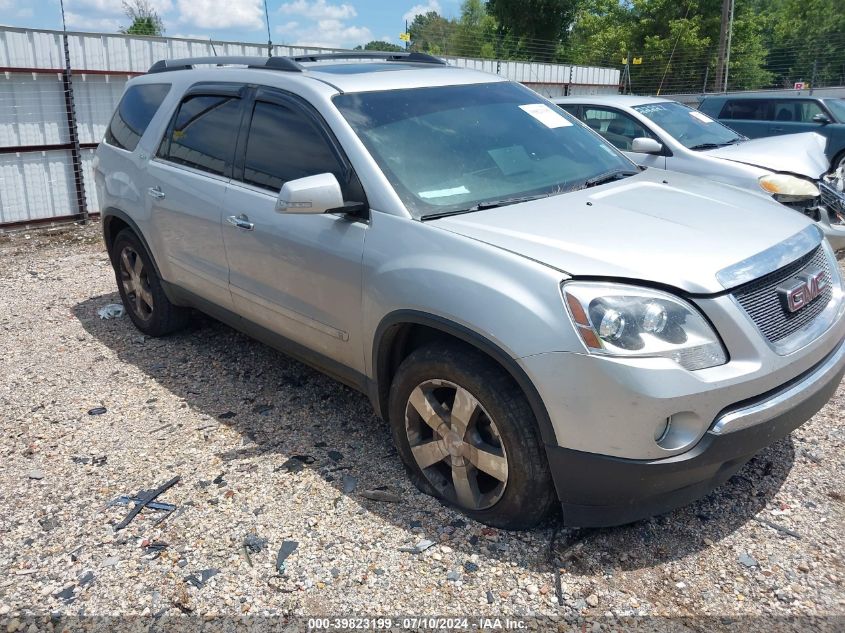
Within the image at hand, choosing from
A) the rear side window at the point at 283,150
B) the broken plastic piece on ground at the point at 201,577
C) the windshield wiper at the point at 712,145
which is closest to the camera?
the broken plastic piece on ground at the point at 201,577

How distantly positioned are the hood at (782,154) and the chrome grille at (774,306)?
4.47m

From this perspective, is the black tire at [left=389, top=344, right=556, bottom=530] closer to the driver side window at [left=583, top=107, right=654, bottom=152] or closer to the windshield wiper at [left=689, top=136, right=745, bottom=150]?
the driver side window at [left=583, top=107, right=654, bottom=152]

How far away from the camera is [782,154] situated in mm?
7086

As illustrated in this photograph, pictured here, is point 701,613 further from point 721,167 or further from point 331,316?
point 721,167

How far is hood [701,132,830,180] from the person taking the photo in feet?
22.4

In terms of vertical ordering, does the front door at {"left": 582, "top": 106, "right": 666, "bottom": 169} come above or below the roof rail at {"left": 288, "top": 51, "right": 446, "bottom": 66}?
below

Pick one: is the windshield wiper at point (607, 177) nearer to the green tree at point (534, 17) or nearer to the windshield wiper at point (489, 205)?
the windshield wiper at point (489, 205)

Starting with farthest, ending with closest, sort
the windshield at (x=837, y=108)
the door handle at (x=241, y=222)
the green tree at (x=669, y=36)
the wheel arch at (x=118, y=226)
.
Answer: the green tree at (x=669, y=36) → the windshield at (x=837, y=108) → the wheel arch at (x=118, y=226) → the door handle at (x=241, y=222)

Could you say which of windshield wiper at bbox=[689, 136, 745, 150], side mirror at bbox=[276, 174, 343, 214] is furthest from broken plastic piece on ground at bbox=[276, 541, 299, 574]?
windshield wiper at bbox=[689, 136, 745, 150]

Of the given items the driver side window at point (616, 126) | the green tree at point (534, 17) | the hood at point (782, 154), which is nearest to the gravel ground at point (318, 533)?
the hood at point (782, 154)

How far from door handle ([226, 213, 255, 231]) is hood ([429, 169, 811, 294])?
1.27 meters

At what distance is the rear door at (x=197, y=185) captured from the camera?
4.12 metres

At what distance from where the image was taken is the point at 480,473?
10.0 feet

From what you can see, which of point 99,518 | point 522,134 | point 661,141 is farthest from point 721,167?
point 99,518
